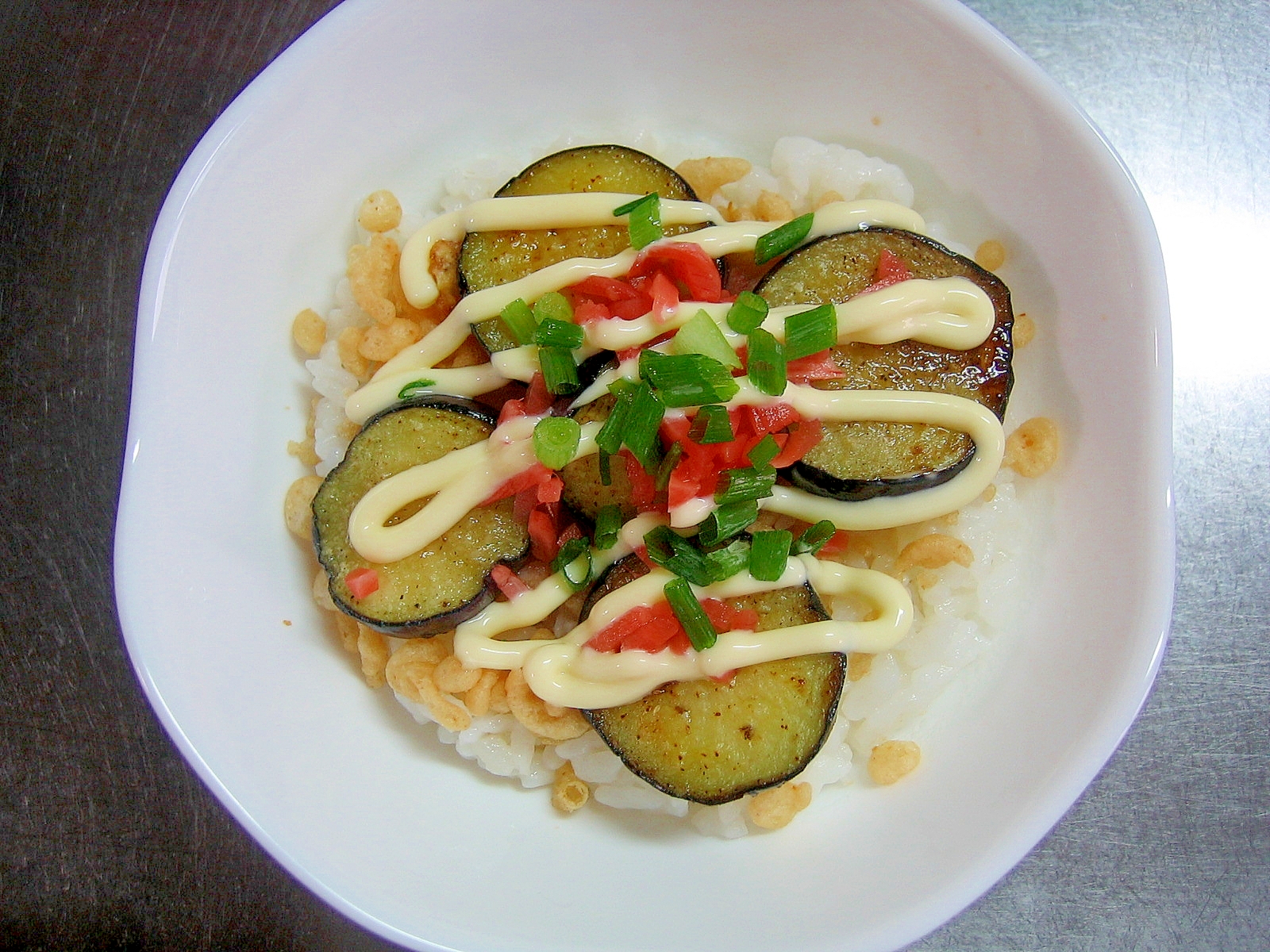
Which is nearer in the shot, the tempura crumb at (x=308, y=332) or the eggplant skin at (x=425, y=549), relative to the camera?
the eggplant skin at (x=425, y=549)

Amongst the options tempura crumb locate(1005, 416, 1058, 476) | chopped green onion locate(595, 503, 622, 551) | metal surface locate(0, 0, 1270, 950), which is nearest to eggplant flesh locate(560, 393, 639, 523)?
chopped green onion locate(595, 503, 622, 551)

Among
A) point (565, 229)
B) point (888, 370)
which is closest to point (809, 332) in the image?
point (888, 370)

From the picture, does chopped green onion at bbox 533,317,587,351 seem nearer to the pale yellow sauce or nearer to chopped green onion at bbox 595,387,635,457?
the pale yellow sauce

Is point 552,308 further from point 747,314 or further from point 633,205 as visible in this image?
point 747,314

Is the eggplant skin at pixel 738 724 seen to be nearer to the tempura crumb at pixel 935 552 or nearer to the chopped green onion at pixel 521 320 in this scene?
the tempura crumb at pixel 935 552

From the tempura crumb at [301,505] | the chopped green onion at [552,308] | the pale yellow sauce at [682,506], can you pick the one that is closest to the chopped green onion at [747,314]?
the pale yellow sauce at [682,506]

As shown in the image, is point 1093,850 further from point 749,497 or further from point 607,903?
point 749,497
